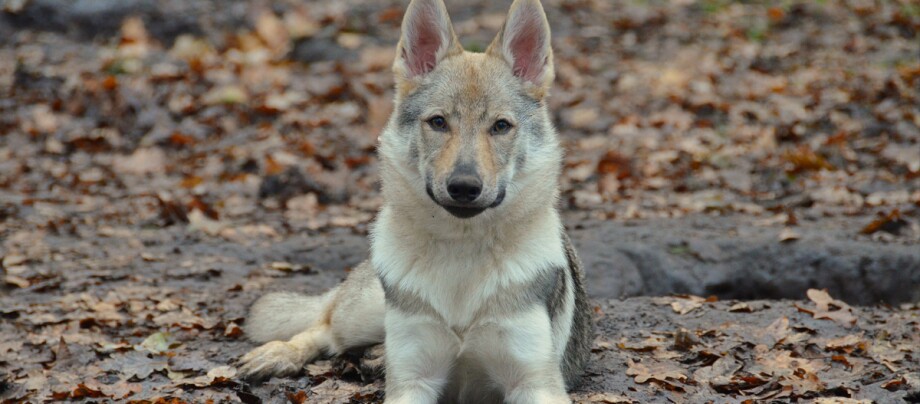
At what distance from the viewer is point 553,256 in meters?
4.80

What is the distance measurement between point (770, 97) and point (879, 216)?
4407mm

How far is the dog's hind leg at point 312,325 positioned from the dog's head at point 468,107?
116 centimetres

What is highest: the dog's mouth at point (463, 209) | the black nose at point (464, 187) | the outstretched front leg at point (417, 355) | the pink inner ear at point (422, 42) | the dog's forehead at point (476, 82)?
the pink inner ear at point (422, 42)

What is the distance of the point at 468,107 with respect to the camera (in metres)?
4.56

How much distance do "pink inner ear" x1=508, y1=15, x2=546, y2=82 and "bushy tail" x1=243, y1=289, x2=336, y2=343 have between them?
2.05 meters

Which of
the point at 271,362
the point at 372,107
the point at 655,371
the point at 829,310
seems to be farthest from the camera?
the point at 372,107

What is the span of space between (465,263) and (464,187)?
22.9 inches

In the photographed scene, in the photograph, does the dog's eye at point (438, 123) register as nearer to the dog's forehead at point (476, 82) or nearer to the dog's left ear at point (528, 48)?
the dog's forehead at point (476, 82)

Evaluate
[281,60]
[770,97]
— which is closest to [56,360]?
[281,60]

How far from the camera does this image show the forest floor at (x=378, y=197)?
5.55m

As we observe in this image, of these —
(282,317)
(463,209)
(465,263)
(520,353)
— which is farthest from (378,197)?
(463,209)

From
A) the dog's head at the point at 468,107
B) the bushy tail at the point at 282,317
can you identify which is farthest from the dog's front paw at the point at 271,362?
the dog's head at the point at 468,107

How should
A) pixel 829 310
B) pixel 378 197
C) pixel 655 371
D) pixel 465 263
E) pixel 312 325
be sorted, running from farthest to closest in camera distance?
pixel 378 197
pixel 829 310
pixel 312 325
pixel 655 371
pixel 465 263

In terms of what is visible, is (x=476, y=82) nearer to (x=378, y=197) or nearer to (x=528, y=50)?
(x=528, y=50)
